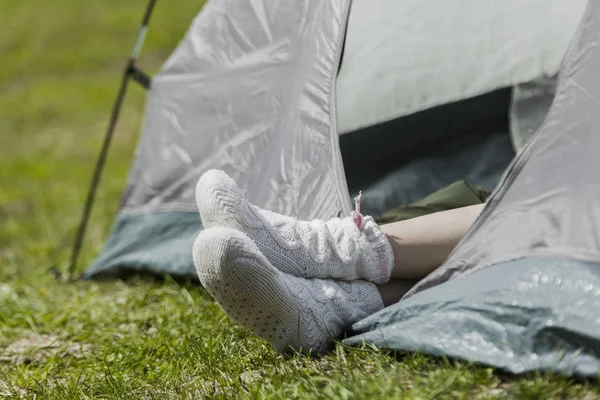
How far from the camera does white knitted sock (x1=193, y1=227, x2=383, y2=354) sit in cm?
175

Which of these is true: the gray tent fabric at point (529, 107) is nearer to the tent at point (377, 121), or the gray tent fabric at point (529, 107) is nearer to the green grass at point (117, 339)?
the tent at point (377, 121)

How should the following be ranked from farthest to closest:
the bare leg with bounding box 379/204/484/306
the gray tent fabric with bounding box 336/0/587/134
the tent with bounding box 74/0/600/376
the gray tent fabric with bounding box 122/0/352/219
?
the gray tent fabric with bounding box 336/0/587/134
the gray tent fabric with bounding box 122/0/352/219
the bare leg with bounding box 379/204/484/306
the tent with bounding box 74/0/600/376

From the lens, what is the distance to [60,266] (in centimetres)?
348

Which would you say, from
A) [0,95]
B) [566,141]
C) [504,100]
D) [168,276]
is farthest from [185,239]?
[0,95]

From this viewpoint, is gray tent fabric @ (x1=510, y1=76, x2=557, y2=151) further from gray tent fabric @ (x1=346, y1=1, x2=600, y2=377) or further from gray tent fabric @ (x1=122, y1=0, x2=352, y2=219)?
gray tent fabric @ (x1=346, y1=1, x2=600, y2=377)

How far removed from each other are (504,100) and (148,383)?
1.63 metres

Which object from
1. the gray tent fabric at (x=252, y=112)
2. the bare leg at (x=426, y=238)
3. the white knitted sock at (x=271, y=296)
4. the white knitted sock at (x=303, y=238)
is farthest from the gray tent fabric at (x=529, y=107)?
the white knitted sock at (x=271, y=296)

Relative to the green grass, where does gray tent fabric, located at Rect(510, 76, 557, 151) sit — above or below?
above

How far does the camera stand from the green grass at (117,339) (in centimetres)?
163

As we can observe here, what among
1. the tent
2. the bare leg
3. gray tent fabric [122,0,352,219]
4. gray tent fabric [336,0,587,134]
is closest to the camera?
the tent

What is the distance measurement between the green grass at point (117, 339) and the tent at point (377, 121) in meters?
0.15

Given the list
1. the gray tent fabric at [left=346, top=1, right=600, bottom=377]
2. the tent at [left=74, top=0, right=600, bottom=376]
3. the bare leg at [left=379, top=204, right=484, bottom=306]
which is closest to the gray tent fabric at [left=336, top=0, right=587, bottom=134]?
the tent at [left=74, top=0, right=600, bottom=376]

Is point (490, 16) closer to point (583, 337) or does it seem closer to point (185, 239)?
point (185, 239)

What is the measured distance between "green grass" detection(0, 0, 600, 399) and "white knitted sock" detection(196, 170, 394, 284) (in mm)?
189
